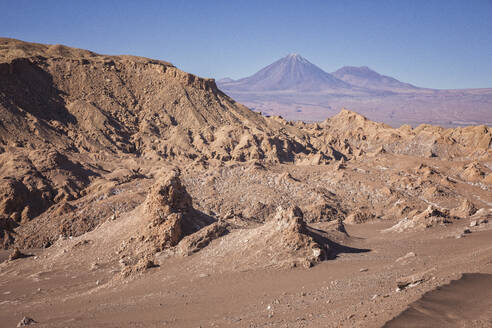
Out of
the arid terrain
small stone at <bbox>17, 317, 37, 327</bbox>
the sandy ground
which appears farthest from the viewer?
small stone at <bbox>17, 317, 37, 327</bbox>

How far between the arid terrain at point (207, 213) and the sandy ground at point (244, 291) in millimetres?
59

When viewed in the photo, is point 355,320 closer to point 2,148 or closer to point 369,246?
point 369,246

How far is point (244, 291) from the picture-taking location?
9.80m

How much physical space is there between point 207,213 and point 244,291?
13.8m

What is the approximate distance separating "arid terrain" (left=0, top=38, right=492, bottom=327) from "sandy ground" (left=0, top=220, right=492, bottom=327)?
0.19 ft

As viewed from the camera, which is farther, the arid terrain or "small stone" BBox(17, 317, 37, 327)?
"small stone" BBox(17, 317, 37, 327)

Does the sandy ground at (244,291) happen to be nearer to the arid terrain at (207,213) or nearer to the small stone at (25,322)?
the arid terrain at (207,213)

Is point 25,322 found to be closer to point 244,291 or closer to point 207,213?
point 244,291

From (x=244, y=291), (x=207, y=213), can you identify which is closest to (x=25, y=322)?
(x=244, y=291)

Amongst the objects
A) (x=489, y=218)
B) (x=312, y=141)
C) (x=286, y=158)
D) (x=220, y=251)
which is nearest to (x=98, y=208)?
(x=220, y=251)

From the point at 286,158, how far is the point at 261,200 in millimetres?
17201

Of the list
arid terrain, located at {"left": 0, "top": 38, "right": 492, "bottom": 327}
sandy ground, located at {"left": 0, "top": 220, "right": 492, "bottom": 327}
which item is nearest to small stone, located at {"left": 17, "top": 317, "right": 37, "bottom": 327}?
sandy ground, located at {"left": 0, "top": 220, "right": 492, "bottom": 327}

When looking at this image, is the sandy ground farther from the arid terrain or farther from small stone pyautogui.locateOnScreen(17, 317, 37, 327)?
small stone pyautogui.locateOnScreen(17, 317, 37, 327)

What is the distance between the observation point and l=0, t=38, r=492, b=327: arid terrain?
8820 millimetres
